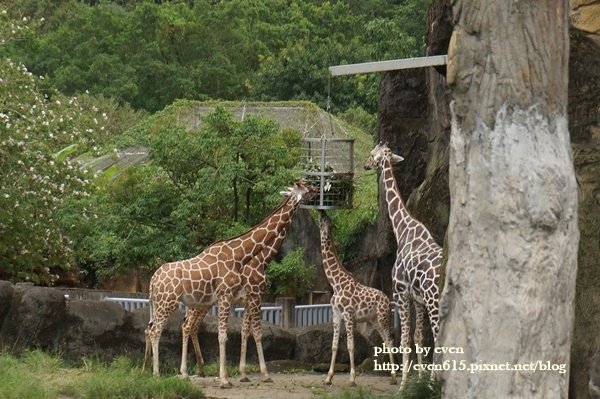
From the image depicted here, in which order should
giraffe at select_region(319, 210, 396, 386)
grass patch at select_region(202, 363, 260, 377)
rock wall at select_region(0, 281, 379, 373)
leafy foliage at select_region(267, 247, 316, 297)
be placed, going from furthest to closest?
leafy foliage at select_region(267, 247, 316, 297), grass patch at select_region(202, 363, 260, 377), rock wall at select_region(0, 281, 379, 373), giraffe at select_region(319, 210, 396, 386)

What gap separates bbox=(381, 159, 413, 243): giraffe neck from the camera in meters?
11.5

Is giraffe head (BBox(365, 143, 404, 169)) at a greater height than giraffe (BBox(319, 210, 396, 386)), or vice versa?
giraffe head (BBox(365, 143, 404, 169))

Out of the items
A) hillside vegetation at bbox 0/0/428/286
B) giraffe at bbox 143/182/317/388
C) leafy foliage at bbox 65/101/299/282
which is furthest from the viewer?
leafy foliage at bbox 65/101/299/282

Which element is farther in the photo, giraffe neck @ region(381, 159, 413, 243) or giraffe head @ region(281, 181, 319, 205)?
giraffe head @ region(281, 181, 319, 205)

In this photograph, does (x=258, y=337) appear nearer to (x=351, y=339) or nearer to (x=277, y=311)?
(x=351, y=339)

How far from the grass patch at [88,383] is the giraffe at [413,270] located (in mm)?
2000

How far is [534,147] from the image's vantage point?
537 cm

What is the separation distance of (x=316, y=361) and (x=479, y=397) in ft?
28.9

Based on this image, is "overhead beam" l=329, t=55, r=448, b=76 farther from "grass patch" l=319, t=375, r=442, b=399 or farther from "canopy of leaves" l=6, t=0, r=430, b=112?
"canopy of leaves" l=6, t=0, r=430, b=112

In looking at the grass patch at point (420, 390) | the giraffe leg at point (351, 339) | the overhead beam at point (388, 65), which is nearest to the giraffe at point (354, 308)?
the giraffe leg at point (351, 339)

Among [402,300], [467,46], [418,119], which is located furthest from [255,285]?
[467,46]

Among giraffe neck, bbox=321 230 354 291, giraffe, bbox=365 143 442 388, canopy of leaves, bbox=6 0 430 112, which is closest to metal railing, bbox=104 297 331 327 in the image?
giraffe neck, bbox=321 230 354 291

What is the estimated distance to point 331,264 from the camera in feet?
40.3

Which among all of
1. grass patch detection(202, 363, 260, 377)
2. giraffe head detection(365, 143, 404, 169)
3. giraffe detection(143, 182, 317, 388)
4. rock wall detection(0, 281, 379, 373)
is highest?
giraffe head detection(365, 143, 404, 169)
